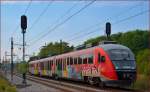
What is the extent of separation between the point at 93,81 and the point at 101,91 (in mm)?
5849

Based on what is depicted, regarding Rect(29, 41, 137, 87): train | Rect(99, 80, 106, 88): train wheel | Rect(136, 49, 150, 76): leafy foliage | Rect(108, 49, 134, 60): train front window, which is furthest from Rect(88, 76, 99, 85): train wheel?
Rect(136, 49, 150, 76): leafy foliage

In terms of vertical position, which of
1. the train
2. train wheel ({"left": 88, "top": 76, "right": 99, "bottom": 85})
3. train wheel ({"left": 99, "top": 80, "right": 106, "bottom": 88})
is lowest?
train wheel ({"left": 99, "top": 80, "right": 106, "bottom": 88})

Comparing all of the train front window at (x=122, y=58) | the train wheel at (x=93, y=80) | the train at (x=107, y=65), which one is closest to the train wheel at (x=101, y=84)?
the train at (x=107, y=65)

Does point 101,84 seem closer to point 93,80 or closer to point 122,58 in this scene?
point 93,80

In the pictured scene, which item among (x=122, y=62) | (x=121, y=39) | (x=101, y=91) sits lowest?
(x=101, y=91)

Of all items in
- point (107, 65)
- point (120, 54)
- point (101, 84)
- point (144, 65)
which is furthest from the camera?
point (144, 65)

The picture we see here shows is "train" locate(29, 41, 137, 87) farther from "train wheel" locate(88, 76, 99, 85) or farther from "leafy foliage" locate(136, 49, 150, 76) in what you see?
"leafy foliage" locate(136, 49, 150, 76)

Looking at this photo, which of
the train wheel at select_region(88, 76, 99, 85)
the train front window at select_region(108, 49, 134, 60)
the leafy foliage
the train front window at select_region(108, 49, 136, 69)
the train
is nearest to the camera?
the train

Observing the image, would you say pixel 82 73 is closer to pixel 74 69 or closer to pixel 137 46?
pixel 74 69

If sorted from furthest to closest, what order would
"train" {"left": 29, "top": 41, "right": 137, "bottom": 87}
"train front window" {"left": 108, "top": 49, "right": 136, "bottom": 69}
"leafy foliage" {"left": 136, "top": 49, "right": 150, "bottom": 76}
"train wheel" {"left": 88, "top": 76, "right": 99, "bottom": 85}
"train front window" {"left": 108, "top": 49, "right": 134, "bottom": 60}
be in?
"leafy foliage" {"left": 136, "top": 49, "right": 150, "bottom": 76}
"train wheel" {"left": 88, "top": 76, "right": 99, "bottom": 85}
"train front window" {"left": 108, "top": 49, "right": 134, "bottom": 60}
"train front window" {"left": 108, "top": 49, "right": 136, "bottom": 69}
"train" {"left": 29, "top": 41, "right": 137, "bottom": 87}

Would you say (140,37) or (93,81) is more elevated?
(140,37)

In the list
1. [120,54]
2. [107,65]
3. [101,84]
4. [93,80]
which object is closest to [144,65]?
[93,80]

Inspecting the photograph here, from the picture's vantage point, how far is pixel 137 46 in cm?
11425

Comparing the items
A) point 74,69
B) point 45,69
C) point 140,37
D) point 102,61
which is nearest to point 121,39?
point 140,37
